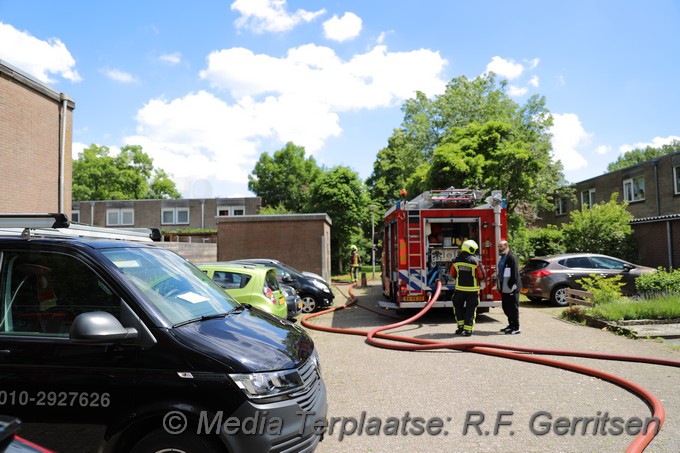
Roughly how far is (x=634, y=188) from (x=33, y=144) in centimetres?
3312

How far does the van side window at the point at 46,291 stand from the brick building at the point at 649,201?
18.3 meters

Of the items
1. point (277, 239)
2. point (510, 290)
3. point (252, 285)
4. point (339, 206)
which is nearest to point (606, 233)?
point (510, 290)

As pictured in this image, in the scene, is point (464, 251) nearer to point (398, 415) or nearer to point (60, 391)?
point (398, 415)

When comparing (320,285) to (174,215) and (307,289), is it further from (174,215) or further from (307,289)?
(174,215)

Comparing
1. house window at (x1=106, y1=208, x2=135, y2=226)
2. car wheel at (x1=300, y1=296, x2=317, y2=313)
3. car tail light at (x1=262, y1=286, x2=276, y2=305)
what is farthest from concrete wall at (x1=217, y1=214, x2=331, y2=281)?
house window at (x1=106, y1=208, x2=135, y2=226)

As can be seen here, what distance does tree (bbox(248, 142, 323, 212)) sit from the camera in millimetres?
52438

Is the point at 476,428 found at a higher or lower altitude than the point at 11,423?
lower

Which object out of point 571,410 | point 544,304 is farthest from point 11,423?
point 544,304

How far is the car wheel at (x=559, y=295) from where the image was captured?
13.1 m

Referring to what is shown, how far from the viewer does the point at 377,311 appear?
12.3 meters

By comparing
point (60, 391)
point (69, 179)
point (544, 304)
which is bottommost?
point (544, 304)

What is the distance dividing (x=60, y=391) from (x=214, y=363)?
0.97 meters

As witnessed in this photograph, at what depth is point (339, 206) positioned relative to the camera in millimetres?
31672

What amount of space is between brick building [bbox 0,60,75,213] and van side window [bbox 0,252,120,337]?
11.7 meters
